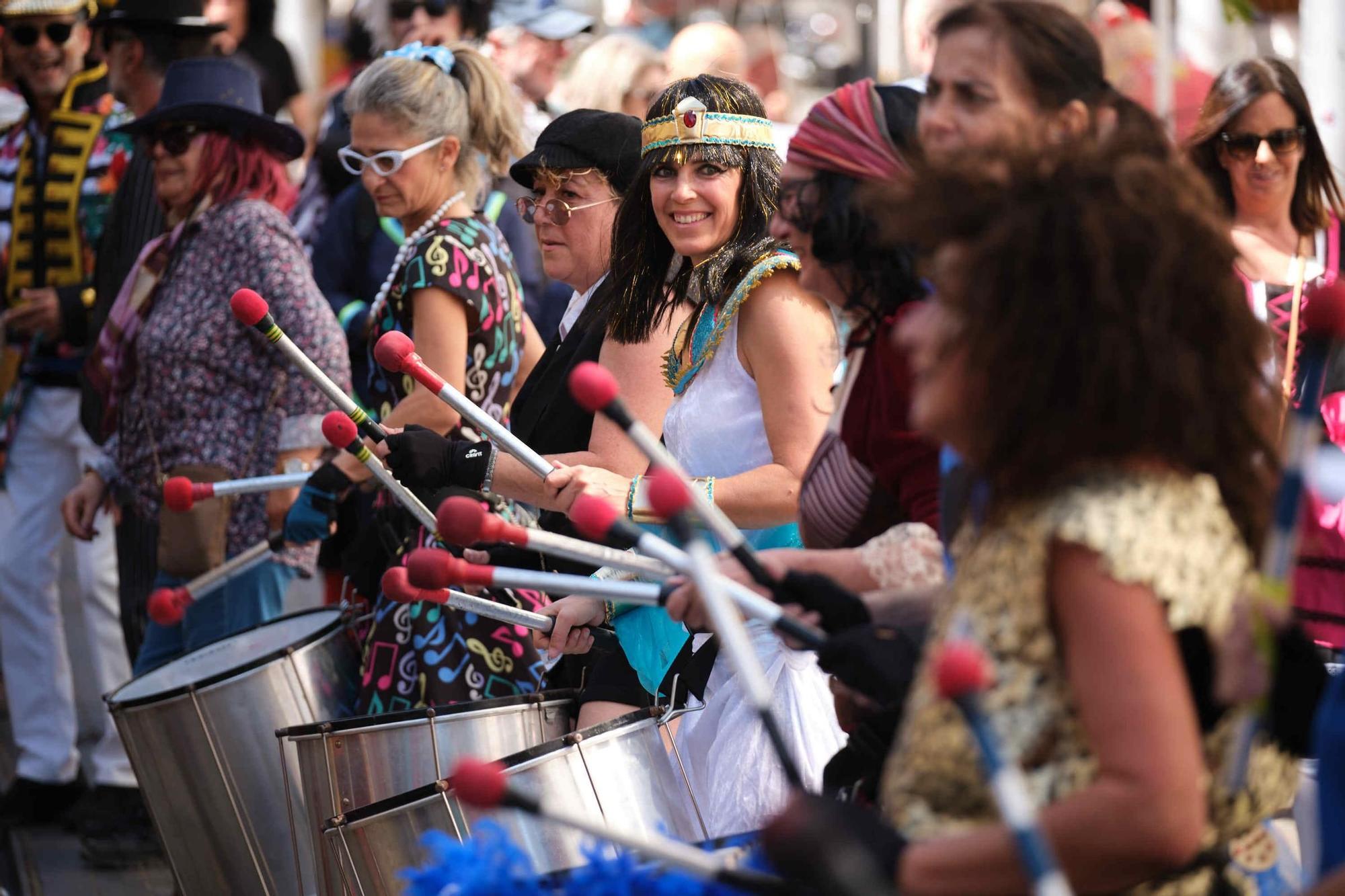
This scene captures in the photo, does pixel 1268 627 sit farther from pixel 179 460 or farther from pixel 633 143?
pixel 179 460

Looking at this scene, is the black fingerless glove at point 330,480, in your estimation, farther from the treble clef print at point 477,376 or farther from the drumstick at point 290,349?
the drumstick at point 290,349

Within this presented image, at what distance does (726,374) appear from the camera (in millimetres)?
3215

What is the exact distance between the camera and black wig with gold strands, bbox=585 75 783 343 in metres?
3.32

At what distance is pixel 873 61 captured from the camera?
13.2 meters

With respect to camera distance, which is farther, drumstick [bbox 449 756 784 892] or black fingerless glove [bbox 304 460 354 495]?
black fingerless glove [bbox 304 460 354 495]

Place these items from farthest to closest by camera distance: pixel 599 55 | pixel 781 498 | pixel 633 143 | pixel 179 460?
1. pixel 599 55
2. pixel 179 460
3. pixel 633 143
4. pixel 781 498

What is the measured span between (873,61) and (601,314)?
9907mm

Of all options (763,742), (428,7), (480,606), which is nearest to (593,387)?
(763,742)

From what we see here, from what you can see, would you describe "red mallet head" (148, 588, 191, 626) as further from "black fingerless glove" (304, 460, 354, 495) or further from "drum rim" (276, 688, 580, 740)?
"drum rim" (276, 688, 580, 740)

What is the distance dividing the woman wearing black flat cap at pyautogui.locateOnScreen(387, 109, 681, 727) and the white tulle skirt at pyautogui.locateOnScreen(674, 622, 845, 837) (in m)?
0.31

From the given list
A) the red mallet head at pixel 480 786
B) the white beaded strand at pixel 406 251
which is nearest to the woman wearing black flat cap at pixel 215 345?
the white beaded strand at pixel 406 251

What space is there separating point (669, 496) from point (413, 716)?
154cm

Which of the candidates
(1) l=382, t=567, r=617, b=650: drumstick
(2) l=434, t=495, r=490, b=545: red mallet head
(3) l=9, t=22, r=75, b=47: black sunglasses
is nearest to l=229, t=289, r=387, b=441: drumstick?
(1) l=382, t=567, r=617, b=650: drumstick

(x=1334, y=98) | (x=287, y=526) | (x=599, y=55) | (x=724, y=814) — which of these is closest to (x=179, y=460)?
(x=287, y=526)
